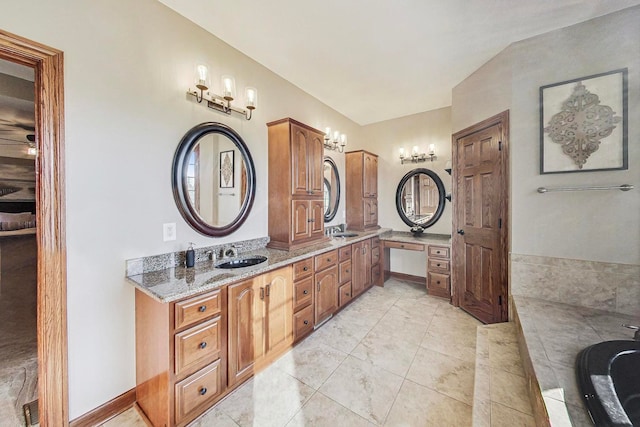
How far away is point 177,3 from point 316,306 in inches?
111

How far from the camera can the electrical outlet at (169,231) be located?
1784mm

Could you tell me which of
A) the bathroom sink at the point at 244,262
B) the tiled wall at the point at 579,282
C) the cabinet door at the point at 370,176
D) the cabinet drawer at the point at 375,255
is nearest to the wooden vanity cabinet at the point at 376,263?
the cabinet drawer at the point at 375,255

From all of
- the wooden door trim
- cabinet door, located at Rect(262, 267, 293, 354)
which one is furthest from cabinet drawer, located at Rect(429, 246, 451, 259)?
the wooden door trim

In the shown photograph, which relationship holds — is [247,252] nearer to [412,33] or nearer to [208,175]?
[208,175]

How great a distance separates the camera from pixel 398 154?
4168 millimetres

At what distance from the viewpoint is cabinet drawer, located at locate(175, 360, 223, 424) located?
4.52 ft

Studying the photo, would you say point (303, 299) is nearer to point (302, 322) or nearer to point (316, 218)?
point (302, 322)

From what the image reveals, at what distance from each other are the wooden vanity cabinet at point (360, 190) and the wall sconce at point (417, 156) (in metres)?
0.49

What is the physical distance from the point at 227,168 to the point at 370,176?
260 cm

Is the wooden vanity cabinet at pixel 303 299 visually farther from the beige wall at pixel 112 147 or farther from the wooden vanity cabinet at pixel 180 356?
the beige wall at pixel 112 147

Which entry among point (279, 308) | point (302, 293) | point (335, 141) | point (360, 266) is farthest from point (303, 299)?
point (335, 141)

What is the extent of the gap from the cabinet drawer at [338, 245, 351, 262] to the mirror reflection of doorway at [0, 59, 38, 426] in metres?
2.64

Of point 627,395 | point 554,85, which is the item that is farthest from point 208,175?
point 554,85

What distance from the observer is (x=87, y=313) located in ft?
4.77
